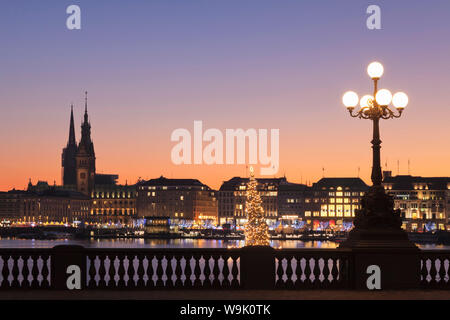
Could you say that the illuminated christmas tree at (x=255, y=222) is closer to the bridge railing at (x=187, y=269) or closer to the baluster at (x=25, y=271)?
the bridge railing at (x=187, y=269)

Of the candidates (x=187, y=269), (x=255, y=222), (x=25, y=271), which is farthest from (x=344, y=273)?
(x=255, y=222)

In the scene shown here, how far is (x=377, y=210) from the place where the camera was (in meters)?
20.4

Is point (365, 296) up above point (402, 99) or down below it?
below

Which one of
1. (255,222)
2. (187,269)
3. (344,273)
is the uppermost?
(255,222)

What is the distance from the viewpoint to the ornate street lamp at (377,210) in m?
20.1

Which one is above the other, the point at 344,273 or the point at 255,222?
the point at 255,222

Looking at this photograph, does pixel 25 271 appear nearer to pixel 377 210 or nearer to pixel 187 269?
pixel 187 269

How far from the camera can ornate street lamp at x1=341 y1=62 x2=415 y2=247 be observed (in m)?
20.1

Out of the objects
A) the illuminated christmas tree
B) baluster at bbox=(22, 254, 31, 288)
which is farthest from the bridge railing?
the illuminated christmas tree

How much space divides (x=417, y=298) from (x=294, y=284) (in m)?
2.93

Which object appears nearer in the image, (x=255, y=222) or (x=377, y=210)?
(x=377, y=210)
